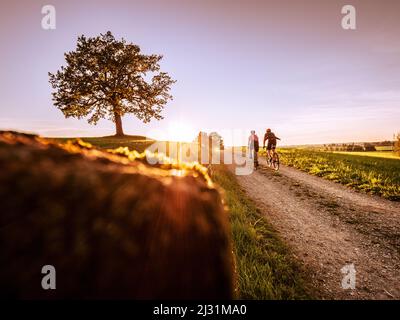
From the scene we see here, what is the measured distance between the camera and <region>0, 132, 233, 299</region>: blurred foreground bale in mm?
703

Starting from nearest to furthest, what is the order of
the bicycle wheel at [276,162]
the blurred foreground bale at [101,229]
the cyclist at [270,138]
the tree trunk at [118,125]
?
1. the blurred foreground bale at [101,229]
2. the cyclist at [270,138]
3. the bicycle wheel at [276,162]
4. the tree trunk at [118,125]

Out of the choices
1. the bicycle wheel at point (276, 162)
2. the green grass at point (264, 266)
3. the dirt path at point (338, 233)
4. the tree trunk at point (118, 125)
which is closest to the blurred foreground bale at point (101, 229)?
the green grass at point (264, 266)

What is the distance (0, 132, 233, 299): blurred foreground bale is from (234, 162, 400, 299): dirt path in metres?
5.20

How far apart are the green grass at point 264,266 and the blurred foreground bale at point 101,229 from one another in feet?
13.7

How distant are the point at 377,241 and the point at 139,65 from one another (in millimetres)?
35590

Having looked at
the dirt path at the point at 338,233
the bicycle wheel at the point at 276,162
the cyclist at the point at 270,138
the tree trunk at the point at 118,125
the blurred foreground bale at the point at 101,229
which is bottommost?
the dirt path at the point at 338,233

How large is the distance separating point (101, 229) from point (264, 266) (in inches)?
212

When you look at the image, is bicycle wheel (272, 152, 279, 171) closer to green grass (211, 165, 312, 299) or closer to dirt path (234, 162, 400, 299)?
dirt path (234, 162, 400, 299)

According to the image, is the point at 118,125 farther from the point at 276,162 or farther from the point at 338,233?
the point at 338,233

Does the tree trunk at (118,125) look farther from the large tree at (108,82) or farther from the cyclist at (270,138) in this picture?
the cyclist at (270,138)

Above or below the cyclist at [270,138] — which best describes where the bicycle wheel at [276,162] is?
below

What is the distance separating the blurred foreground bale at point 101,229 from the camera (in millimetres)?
703

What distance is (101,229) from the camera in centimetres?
78
